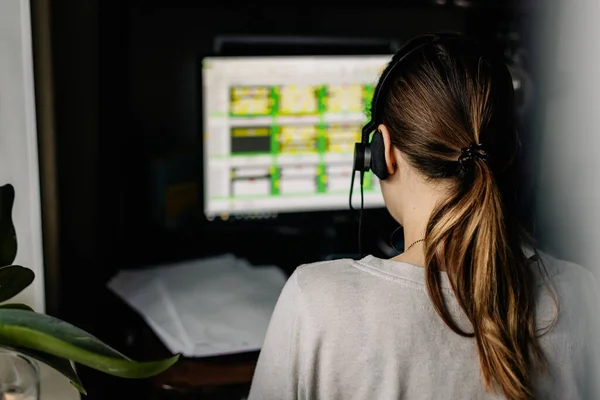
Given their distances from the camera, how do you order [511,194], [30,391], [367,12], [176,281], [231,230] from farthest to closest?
1. [367,12]
2. [231,230]
3. [176,281]
4. [511,194]
5. [30,391]

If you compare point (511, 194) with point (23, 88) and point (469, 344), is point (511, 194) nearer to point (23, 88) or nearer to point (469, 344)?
point (469, 344)

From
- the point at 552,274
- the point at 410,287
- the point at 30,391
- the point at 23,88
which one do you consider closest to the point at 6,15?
the point at 23,88

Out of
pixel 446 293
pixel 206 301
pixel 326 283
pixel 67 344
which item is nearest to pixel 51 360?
pixel 67 344

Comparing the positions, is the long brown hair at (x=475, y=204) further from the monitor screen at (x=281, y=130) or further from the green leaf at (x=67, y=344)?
the monitor screen at (x=281, y=130)

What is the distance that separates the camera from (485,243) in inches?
33.4

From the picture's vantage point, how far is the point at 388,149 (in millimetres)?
909

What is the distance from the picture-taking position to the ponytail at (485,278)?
83 cm

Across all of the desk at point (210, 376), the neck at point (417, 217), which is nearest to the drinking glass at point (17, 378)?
the desk at point (210, 376)

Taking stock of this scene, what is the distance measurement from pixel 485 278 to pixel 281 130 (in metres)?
0.67

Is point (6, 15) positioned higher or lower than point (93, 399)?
higher

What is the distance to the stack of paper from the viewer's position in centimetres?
108

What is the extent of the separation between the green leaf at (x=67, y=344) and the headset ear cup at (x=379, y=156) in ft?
1.31

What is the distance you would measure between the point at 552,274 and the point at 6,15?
75 centimetres

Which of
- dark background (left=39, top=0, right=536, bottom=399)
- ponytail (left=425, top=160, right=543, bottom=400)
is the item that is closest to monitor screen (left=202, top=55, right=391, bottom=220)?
dark background (left=39, top=0, right=536, bottom=399)
